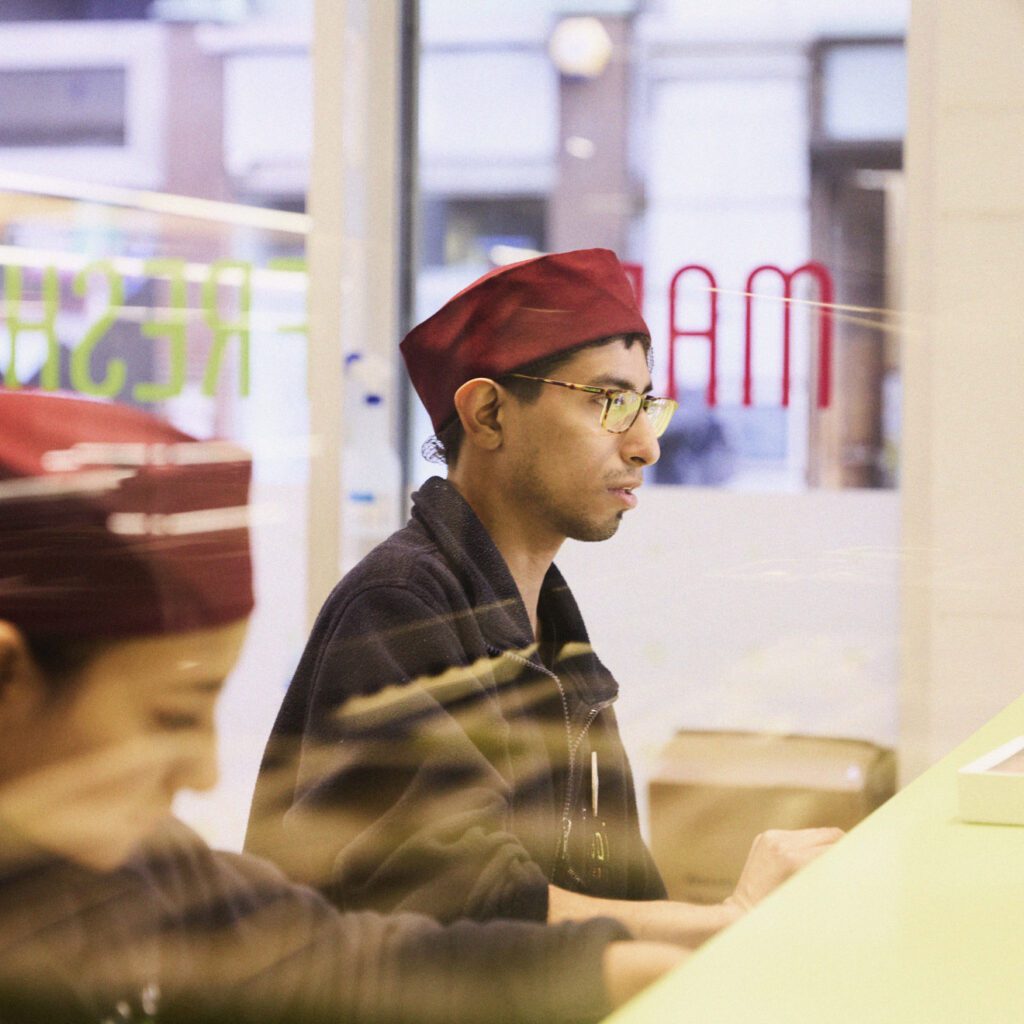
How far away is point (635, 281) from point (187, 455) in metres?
1.51

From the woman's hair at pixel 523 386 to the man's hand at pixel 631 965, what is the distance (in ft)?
1.67

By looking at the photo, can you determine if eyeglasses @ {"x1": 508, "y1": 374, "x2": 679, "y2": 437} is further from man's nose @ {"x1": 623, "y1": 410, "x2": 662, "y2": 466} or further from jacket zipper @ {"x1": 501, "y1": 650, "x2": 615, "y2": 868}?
jacket zipper @ {"x1": 501, "y1": 650, "x2": 615, "y2": 868}

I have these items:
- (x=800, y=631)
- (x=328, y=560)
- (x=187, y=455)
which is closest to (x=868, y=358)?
(x=800, y=631)

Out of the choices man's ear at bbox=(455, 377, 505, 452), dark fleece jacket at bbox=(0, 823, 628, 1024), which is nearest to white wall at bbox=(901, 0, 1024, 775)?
man's ear at bbox=(455, 377, 505, 452)

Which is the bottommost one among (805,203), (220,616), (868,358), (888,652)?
(888,652)

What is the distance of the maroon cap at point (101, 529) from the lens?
554 millimetres

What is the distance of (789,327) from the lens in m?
2.18

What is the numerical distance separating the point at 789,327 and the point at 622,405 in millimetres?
1142

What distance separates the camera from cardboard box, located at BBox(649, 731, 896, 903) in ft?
6.90

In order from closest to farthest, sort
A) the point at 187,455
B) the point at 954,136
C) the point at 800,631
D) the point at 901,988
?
the point at 901,988 → the point at 187,455 → the point at 954,136 → the point at 800,631

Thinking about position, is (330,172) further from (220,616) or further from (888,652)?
(220,616)

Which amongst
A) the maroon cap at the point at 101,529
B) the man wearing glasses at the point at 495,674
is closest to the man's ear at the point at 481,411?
the man wearing glasses at the point at 495,674

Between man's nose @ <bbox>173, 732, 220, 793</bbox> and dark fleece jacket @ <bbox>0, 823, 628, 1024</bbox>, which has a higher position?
man's nose @ <bbox>173, 732, 220, 793</bbox>

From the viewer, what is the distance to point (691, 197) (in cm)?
231
